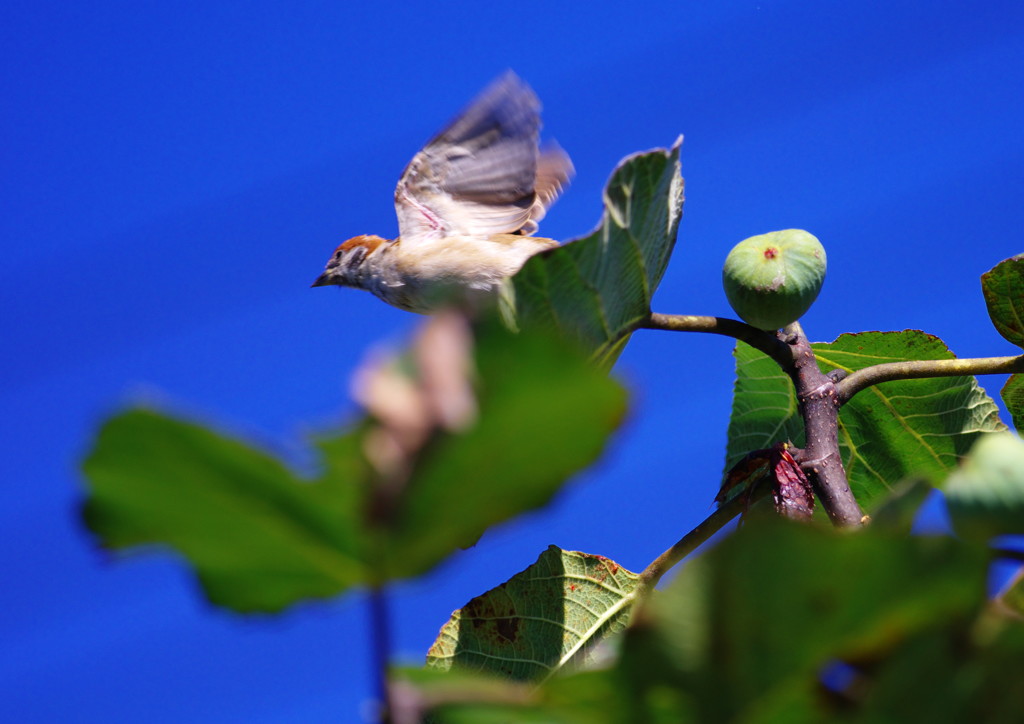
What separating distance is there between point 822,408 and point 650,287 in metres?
0.18

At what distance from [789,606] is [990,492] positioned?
Result: 15cm

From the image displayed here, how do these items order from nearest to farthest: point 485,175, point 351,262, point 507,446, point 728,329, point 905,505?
point 507,446
point 905,505
point 728,329
point 485,175
point 351,262

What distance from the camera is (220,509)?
10.7 inches

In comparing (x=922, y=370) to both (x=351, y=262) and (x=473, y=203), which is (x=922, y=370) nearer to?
(x=473, y=203)

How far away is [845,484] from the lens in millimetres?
775

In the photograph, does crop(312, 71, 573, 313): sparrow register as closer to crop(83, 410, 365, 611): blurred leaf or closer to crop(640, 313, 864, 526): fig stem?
crop(640, 313, 864, 526): fig stem

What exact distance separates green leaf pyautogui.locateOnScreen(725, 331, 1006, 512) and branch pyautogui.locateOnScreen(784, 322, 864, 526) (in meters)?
0.25

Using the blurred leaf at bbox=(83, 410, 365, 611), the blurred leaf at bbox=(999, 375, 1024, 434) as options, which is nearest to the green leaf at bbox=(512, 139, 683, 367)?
the blurred leaf at bbox=(999, 375, 1024, 434)

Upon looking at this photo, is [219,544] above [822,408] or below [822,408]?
below

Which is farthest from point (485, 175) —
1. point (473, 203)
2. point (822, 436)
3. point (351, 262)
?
point (822, 436)

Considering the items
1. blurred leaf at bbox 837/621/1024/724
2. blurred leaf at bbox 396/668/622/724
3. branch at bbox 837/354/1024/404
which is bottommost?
blurred leaf at bbox 837/621/1024/724

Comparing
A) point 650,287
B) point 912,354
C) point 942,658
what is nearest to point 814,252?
point 650,287

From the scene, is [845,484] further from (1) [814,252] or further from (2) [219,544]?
(2) [219,544]

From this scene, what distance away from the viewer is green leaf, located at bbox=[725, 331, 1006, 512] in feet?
3.56
